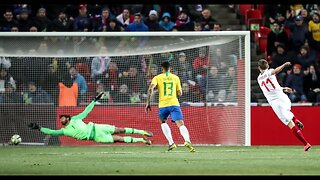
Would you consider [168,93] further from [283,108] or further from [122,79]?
[122,79]

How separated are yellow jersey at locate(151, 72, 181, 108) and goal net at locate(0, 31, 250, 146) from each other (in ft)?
10.4

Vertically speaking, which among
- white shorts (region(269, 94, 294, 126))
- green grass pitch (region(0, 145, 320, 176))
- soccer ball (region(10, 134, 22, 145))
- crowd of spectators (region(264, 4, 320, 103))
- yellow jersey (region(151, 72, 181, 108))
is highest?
crowd of spectators (region(264, 4, 320, 103))

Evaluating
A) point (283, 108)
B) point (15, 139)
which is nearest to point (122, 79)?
point (15, 139)

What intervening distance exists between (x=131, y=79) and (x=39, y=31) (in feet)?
12.3

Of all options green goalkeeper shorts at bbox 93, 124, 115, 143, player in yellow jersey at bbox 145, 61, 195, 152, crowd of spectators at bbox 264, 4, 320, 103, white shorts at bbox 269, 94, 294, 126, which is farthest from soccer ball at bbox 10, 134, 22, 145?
crowd of spectators at bbox 264, 4, 320, 103

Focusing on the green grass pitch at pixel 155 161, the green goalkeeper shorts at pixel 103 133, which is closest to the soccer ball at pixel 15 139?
the green grass pitch at pixel 155 161

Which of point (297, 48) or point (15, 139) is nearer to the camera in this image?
point (15, 139)

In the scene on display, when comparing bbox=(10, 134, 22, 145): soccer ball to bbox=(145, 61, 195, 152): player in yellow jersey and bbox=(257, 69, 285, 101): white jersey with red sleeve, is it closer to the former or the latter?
bbox=(145, 61, 195, 152): player in yellow jersey

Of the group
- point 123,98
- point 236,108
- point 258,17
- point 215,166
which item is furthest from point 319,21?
point 215,166

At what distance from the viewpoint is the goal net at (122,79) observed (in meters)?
26.2

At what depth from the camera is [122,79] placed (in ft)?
86.6

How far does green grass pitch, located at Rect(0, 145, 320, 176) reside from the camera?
55.2 ft

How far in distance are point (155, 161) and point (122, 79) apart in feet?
23.8

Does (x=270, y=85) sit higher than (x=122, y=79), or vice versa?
(x=122, y=79)
